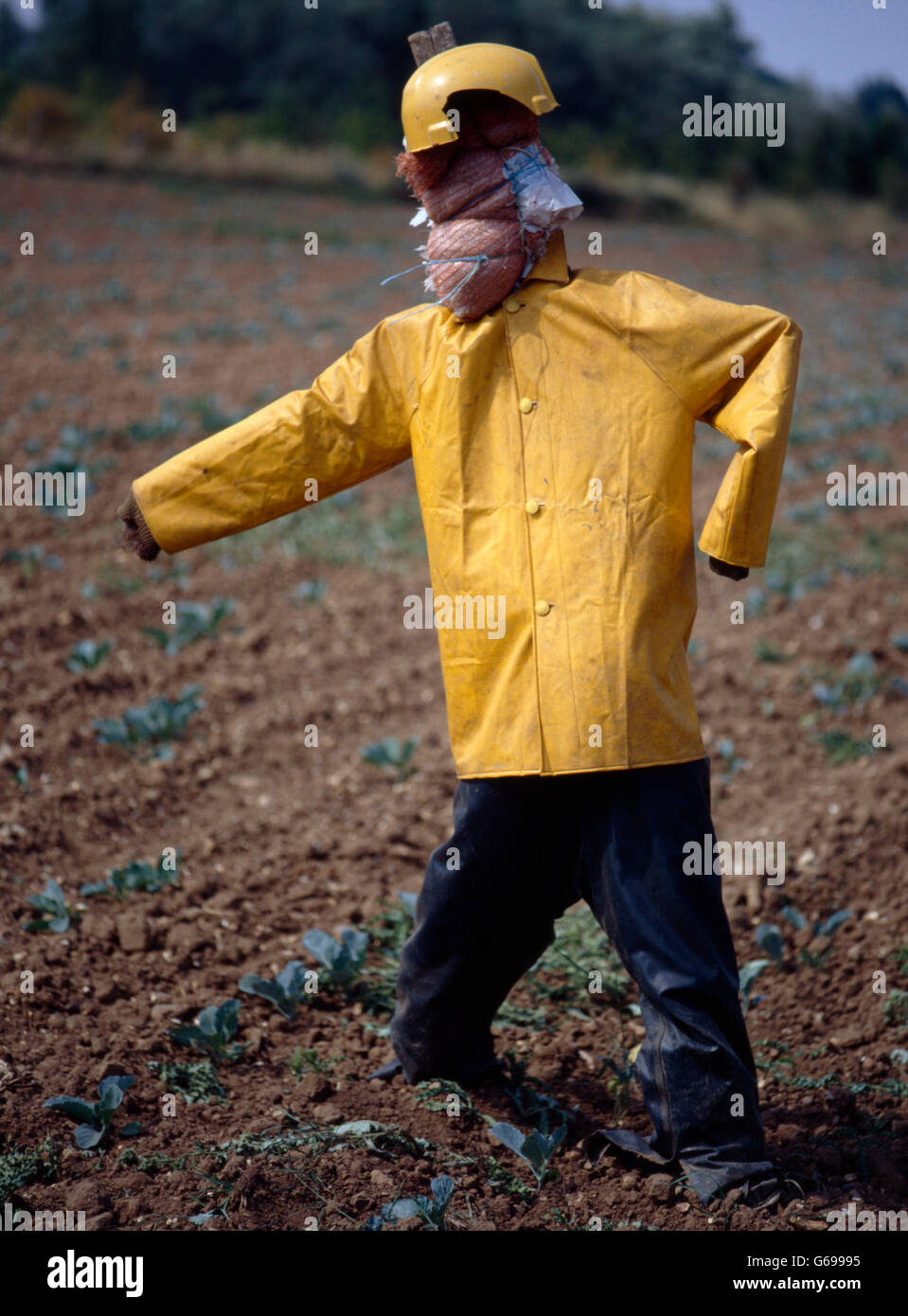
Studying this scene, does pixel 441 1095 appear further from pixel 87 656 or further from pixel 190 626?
pixel 190 626

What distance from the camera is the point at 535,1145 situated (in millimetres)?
2564

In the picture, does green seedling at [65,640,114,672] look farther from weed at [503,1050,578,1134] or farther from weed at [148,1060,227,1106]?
weed at [503,1050,578,1134]

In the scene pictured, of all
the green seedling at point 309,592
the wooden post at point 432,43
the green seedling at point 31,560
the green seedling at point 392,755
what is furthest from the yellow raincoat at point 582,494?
the green seedling at point 31,560

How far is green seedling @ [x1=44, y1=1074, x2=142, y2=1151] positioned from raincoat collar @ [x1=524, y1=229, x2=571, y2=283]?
6.51 ft

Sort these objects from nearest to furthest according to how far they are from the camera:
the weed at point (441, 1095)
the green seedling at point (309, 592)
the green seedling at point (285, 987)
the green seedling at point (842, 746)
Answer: the weed at point (441, 1095), the green seedling at point (285, 987), the green seedling at point (842, 746), the green seedling at point (309, 592)

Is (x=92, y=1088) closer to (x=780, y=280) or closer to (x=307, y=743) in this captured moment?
(x=307, y=743)

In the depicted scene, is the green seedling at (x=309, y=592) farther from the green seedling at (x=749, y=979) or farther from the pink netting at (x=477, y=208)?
the pink netting at (x=477, y=208)

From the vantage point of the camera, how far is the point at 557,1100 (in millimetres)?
2979

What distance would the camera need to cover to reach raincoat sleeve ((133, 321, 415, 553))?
262 centimetres

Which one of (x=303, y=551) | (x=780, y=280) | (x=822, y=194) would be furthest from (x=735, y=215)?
(x=303, y=551)

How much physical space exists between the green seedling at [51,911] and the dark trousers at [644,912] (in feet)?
4.23

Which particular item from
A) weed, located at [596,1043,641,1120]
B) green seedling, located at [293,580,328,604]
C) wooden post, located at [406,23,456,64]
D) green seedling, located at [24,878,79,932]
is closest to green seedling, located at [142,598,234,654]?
green seedling, located at [293,580,328,604]

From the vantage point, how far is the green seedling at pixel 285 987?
10.4 feet

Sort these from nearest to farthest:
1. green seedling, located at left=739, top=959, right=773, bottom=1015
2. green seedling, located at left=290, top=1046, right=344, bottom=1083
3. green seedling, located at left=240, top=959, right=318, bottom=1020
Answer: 1. green seedling, located at left=290, top=1046, right=344, bottom=1083
2. green seedling, located at left=240, top=959, right=318, bottom=1020
3. green seedling, located at left=739, top=959, right=773, bottom=1015
